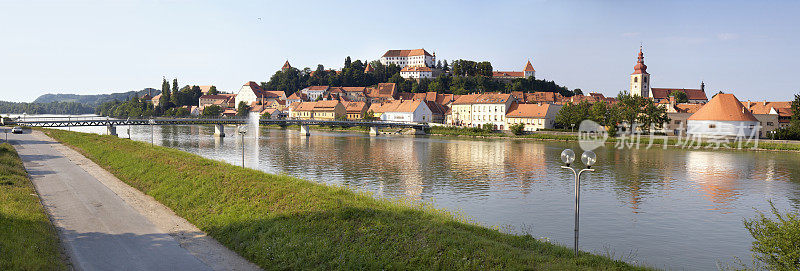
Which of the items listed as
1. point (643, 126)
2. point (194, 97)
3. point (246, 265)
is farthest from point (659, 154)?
point (194, 97)

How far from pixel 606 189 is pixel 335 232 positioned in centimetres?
1934

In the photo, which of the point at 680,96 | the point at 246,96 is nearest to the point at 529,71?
the point at 680,96

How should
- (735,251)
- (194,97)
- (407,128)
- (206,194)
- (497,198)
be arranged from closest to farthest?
(735,251)
(206,194)
(497,198)
(407,128)
(194,97)

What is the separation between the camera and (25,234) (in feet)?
41.6

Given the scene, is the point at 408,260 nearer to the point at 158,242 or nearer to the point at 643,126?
the point at 158,242

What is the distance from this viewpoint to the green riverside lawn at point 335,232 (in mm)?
11344

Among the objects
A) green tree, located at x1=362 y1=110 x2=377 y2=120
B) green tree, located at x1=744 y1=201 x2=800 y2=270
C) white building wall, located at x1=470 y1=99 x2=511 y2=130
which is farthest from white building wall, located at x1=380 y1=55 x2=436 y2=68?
green tree, located at x1=744 y1=201 x2=800 y2=270

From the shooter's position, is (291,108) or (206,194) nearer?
(206,194)

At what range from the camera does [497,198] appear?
972 inches

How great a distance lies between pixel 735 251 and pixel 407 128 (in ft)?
253

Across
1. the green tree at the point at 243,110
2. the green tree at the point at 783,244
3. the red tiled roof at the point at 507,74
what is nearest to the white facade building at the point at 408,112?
the green tree at the point at 243,110

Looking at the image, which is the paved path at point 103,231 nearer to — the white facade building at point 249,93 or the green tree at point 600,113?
the green tree at point 600,113

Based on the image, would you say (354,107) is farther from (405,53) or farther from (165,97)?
(165,97)

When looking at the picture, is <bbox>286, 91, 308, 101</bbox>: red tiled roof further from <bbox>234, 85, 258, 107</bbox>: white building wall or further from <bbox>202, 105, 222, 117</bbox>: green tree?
<bbox>202, 105, 222, 117</bbox>: green tree
